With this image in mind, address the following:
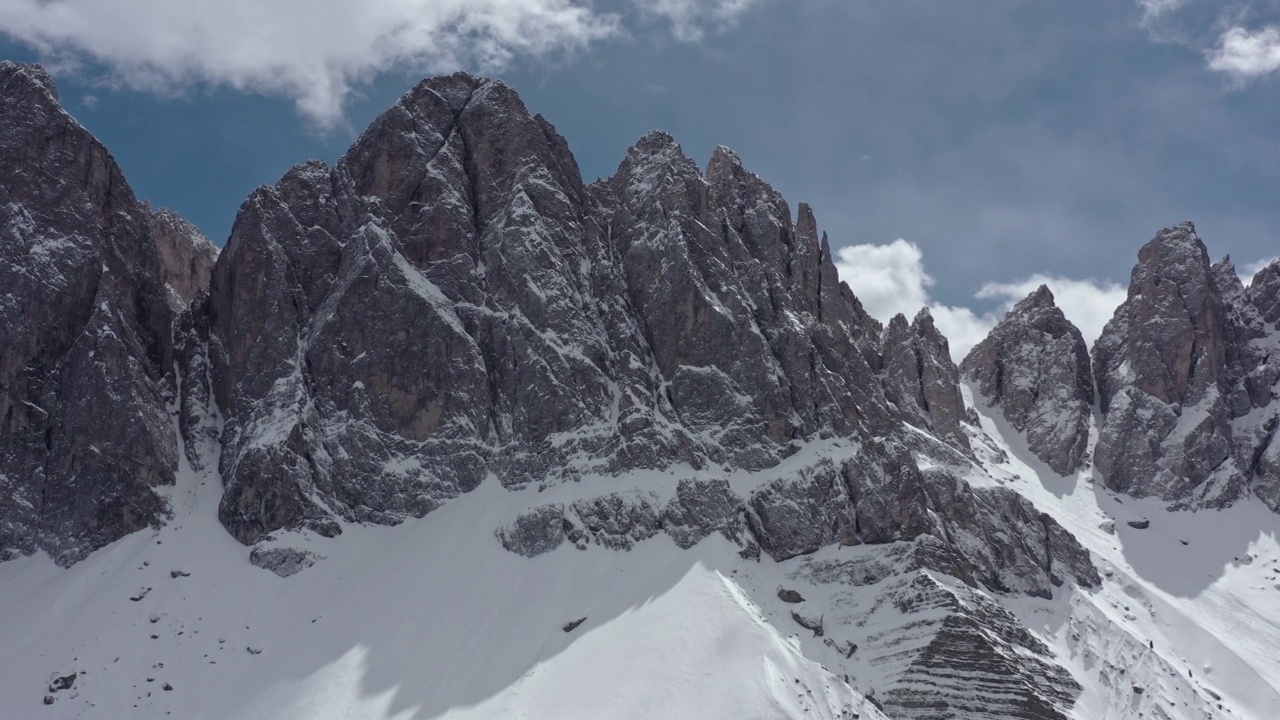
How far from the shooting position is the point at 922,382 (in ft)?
401

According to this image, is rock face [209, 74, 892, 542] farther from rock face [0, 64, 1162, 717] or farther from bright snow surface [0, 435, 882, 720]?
bright snow surface [0, 435, 882, 720]

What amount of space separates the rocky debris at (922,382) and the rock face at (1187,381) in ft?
69.5

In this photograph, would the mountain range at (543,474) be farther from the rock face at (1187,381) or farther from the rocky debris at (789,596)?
the rocky debris at (789,596)

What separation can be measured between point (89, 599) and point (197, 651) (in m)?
10.7

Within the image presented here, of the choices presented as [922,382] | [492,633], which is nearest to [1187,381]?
[922,382]

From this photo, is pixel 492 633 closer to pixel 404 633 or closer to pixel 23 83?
pixel 404 633

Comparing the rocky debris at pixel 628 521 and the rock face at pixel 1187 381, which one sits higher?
the rock face at pixel 1187 381

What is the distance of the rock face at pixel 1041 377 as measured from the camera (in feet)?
422

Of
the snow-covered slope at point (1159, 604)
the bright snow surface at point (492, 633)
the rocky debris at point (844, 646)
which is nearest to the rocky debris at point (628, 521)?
the bright snow surface at point (492, 633)

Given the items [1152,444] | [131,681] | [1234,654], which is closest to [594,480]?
[131,681]

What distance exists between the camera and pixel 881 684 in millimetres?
75250

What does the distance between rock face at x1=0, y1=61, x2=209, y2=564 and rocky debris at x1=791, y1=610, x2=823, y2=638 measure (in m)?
57.7

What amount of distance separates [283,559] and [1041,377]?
10104cm

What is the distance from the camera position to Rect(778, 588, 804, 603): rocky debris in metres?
82.8
